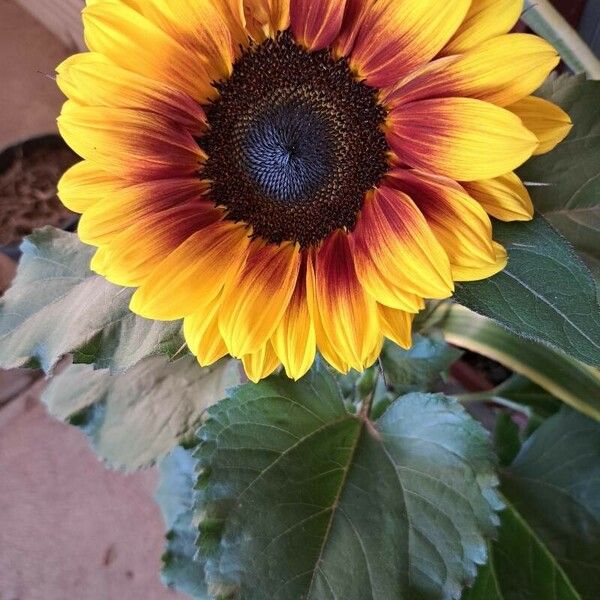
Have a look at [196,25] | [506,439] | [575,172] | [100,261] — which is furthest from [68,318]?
[506,439]

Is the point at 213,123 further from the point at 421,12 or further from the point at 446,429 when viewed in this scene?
the point at 446,429

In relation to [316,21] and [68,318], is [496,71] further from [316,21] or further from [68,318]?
[68,318]

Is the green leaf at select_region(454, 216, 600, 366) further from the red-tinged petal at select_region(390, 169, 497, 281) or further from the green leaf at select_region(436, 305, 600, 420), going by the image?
the green leaf at select_region(436, 305, 600, 420)

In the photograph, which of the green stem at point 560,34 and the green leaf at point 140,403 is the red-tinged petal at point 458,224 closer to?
the green stem at point 560,34

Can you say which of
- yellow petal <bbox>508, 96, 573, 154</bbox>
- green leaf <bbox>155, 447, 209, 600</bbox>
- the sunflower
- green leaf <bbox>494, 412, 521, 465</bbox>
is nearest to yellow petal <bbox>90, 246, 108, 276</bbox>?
the sunflower

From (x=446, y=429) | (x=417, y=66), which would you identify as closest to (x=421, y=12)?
(x=417, y=66)

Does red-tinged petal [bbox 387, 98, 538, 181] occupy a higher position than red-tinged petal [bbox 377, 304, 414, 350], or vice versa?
red-tinged petal [bbox 387, 98, 538, 181]
